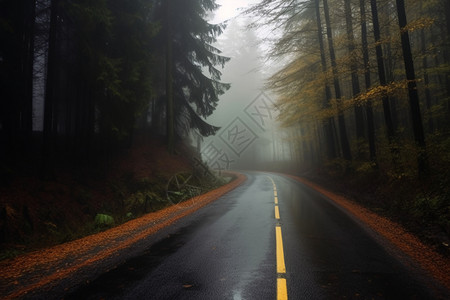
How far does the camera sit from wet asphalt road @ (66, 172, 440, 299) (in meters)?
3.60

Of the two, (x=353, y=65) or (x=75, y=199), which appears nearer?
(x=75, y=199)

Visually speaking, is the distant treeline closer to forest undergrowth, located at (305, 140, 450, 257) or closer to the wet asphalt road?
forest undergrowth, located at (305, 140, 450, 257)

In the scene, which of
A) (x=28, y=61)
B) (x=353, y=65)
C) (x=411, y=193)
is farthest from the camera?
(x=353, y=65)

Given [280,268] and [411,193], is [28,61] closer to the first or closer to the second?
[280,268]

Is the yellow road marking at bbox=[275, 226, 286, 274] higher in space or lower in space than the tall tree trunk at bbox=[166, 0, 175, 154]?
lower

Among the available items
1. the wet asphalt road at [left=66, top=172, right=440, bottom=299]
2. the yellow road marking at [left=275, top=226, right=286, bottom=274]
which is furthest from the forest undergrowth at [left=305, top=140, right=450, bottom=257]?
the yellow road marking at [left=275, top=226, right=286, bottom=274]

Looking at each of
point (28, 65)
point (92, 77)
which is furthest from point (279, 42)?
point (28, 65)

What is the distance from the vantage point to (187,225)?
773 centimetres

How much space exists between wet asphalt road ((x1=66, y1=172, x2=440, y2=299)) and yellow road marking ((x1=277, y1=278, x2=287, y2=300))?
6 centimetres

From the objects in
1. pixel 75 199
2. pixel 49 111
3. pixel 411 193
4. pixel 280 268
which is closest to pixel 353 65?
pixel 411 193

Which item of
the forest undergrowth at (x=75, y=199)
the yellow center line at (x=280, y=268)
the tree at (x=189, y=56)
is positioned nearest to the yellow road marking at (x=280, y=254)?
the yellow center line at (x=280, y=268)

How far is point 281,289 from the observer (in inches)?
143

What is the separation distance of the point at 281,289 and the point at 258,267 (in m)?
0.83

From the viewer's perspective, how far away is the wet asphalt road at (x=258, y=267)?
142 inches
